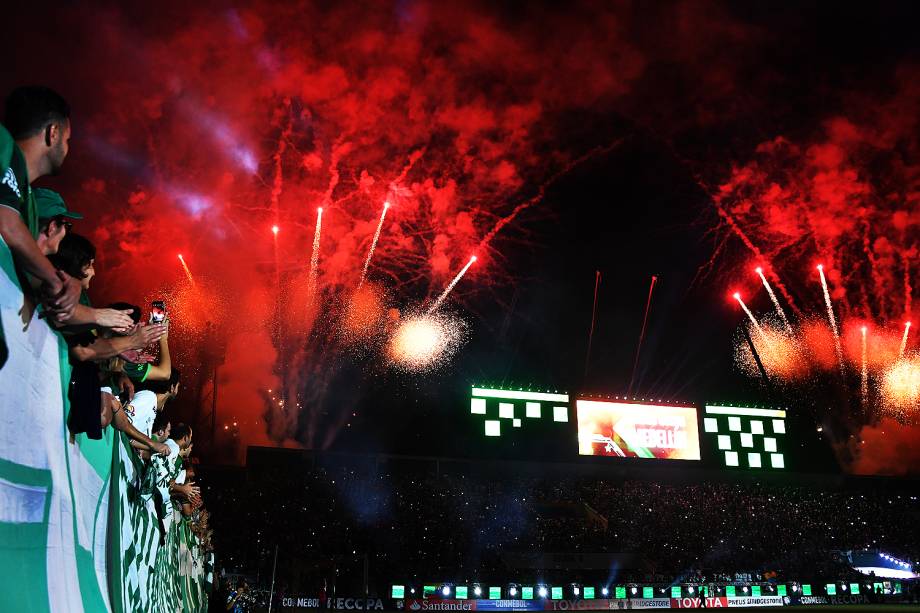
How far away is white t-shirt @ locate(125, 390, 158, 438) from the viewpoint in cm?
578

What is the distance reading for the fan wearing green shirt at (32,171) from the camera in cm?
280

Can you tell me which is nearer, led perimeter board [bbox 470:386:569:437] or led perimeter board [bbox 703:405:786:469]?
led perimeter board [bbox 470:386:569:437]

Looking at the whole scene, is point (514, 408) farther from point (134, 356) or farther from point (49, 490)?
point (49, 490)

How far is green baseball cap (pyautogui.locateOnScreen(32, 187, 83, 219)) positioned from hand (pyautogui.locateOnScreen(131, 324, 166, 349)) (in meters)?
0.75

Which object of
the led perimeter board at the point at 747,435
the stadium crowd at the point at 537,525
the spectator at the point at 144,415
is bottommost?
the stadium crowd at the point at 537,525

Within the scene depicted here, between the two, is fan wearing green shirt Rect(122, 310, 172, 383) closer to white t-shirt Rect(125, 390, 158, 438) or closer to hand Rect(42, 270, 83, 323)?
white t-shirt Rect(125, 390, 158, 438)

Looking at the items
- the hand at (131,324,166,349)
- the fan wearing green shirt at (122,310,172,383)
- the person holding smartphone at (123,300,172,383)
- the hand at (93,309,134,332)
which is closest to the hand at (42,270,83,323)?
the hand at (93,309,134,332)

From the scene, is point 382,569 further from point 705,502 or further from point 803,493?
point 803,493

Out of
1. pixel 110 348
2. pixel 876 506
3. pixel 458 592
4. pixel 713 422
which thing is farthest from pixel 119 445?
pixel 876 506

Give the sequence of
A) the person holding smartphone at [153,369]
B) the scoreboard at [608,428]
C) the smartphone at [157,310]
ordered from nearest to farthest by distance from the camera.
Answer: the smartphone at [157,310] → the person holding smartphone at [153,369] → the scoreboard at [608,428]

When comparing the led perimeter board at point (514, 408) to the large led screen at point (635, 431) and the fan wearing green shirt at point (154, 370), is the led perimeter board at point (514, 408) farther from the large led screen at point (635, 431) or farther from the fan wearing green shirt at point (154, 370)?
the fan wearing green shirt at point (154, 370)

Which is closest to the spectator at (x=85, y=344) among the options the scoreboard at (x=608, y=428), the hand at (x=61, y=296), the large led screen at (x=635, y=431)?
the hand at (x=61, y=296)

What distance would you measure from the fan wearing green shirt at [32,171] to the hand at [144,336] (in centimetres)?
70

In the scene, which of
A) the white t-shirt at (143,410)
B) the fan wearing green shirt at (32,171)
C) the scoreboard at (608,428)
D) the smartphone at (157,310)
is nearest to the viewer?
the fan wearing green shirt at (32,171)
